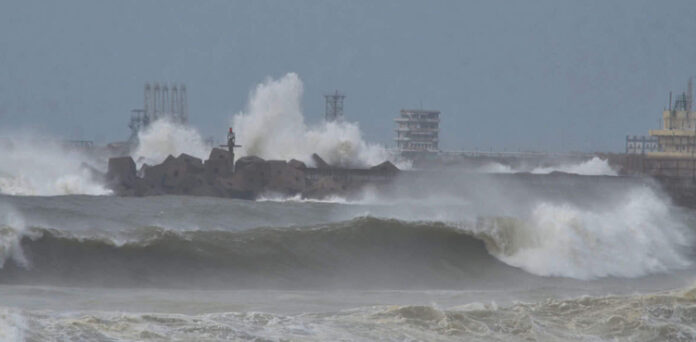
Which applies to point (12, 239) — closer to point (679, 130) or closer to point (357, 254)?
point (357, 254)

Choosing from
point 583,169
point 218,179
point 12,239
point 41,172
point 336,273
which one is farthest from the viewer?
point 583,169

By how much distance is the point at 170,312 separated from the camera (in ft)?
50.9

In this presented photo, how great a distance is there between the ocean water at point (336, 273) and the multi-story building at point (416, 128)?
101558 millimetres

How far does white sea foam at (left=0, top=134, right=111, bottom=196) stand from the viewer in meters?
44.7

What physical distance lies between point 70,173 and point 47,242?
26017 mm

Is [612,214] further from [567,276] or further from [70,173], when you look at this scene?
[70,173]

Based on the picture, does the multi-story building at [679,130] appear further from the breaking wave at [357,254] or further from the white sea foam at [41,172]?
the breaking wave at [357,254]

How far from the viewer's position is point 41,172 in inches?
1975

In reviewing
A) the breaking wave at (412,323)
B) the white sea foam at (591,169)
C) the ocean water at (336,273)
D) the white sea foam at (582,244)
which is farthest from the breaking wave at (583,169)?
the breaking wave at (412,323)

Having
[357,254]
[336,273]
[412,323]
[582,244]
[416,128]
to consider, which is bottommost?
[412,323]

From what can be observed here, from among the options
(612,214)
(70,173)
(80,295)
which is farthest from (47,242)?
(70,173)

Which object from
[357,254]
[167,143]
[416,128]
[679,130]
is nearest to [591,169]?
[679,130]

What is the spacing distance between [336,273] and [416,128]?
383ft

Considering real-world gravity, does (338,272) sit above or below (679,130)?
below
